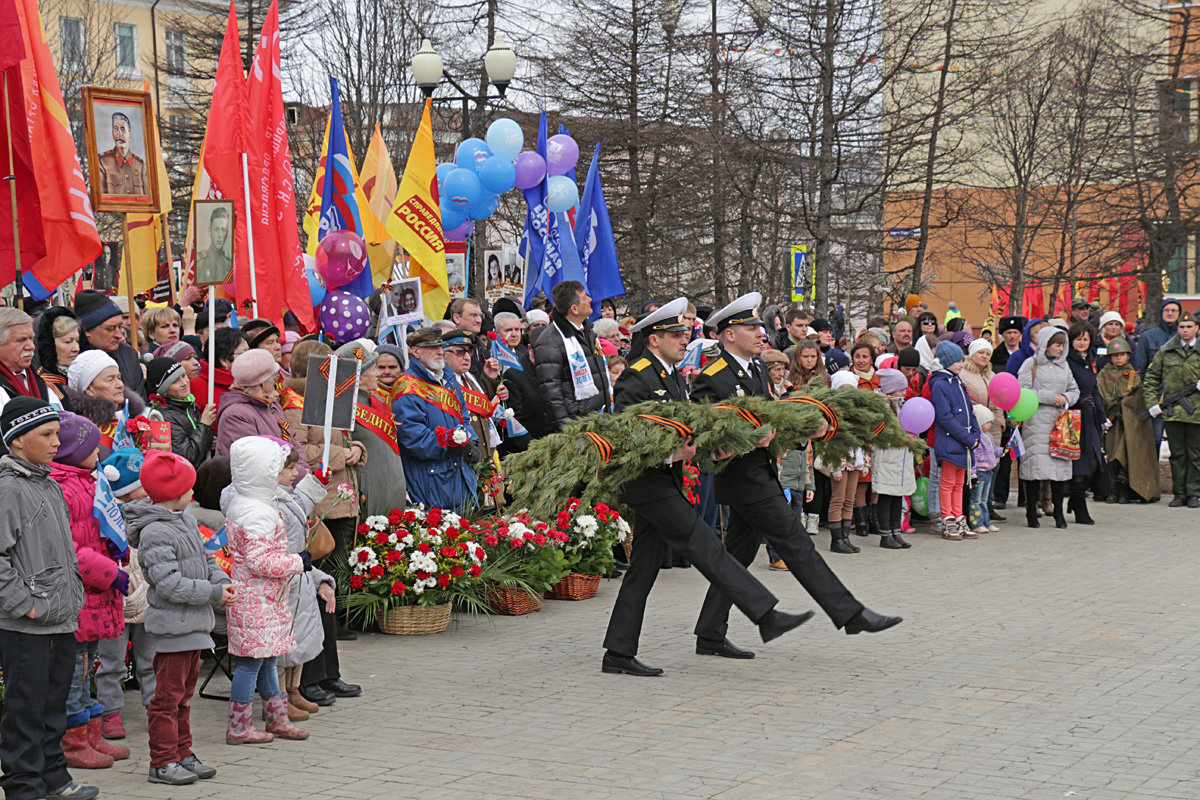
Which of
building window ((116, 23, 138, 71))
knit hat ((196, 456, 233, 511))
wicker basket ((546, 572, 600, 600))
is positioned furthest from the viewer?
building window ((116, 23, 138, 71))

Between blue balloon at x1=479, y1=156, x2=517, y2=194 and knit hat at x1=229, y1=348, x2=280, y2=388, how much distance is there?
29.3 feet

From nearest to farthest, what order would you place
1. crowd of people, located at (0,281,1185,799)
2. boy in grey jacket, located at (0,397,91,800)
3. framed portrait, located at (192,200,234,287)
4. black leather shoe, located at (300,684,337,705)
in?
boy in grey jacket, located at (0,397,91,800)
crowd of people, located at (0,281,1185,799)
black leather shoe, located at (300,684,337,705)
framed portrait, located at (192,200,234,287)

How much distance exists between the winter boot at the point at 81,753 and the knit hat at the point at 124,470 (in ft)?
3.74

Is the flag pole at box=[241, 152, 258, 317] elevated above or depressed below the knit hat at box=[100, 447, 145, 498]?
above

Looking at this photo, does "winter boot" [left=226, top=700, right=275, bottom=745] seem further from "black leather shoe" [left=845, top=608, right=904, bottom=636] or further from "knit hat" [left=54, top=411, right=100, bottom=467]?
"black leather shoe" [left=845, top=608, right=904, bottom=636]

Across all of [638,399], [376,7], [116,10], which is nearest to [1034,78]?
[376,7]

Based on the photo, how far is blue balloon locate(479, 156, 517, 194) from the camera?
16.5 metres

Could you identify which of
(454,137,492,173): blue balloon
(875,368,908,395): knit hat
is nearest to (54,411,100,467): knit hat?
(875,368,908,395): knit hat

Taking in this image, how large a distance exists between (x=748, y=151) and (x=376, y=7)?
28.1 ft

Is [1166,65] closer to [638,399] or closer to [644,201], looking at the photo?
[644,201]

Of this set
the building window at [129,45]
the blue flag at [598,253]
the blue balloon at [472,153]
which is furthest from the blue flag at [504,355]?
the building window at [129,45]

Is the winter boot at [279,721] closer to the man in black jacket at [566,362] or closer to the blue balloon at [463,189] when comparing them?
the man in black jacket at [566,362]

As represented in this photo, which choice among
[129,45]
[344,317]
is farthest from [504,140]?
[129,45]

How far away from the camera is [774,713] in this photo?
713 cm
